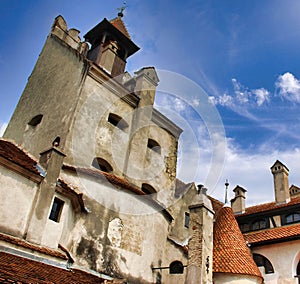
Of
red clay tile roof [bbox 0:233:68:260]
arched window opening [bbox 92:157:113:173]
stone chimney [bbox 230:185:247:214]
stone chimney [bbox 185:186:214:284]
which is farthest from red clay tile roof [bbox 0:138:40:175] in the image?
stone chimney [bbox 230:185:247:214]

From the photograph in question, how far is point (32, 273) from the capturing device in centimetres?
1102

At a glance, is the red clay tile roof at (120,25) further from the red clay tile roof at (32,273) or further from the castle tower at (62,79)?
the red clay tile roof at (32,273)

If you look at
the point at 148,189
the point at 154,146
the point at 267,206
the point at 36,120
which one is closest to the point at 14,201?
the point at 36,120

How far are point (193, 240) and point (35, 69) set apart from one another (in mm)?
16578

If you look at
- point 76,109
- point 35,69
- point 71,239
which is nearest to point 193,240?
point 71,239

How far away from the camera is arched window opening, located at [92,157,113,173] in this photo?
66.3ft

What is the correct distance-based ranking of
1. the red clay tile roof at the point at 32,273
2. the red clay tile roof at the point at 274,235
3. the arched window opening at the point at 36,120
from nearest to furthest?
the red clay tile roof at the point at 32,273 < the red clay tile roof at the point at 274,235 < the arched window opening at the point at 36,120

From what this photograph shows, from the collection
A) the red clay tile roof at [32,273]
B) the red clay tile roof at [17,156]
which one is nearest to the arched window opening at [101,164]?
the red clay tile roof at [17,156]

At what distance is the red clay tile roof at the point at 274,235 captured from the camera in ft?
67.7

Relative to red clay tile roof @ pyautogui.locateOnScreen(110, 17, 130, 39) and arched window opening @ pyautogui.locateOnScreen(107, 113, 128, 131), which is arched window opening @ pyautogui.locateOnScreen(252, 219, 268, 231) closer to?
arched window opening @ pyautogui.locateOnScreen(107, 113, 128, 131)

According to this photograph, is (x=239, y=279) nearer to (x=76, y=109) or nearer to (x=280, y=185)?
(x=280, y=185)

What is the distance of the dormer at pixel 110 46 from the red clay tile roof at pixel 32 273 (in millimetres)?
15383

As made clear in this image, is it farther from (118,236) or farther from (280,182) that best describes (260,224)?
(118,236)

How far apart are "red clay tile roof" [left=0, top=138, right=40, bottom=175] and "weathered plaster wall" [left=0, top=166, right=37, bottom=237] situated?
40 centimetres
